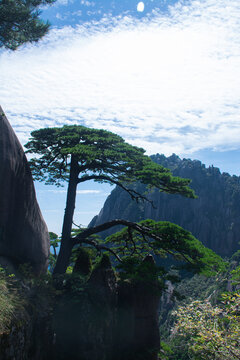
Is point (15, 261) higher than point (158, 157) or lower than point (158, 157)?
lower

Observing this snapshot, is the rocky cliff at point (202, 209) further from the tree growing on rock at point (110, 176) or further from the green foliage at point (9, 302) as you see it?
the green foliage at point (9, 302)

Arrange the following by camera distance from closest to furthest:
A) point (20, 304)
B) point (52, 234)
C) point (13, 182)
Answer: point (20, 304), point (13, 182), point (52, 234)

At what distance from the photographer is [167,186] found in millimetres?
13141

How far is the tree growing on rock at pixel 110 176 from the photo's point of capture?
37.9 ft

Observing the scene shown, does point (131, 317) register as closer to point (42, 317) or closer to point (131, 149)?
point (42, 317)

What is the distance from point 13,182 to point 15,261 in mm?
3064

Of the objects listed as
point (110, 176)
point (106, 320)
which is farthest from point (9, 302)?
point (110, 176)

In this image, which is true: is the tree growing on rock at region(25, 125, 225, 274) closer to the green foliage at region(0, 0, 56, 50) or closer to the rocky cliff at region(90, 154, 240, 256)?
the green foliage at region(0, 0, 56, 50)

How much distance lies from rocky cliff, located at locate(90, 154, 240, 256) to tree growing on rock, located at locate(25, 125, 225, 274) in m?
129

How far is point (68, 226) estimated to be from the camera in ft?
47.0

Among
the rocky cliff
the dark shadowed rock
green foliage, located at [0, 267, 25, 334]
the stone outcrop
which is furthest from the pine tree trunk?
the rocky cliff

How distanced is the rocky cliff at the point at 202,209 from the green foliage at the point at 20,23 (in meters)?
133

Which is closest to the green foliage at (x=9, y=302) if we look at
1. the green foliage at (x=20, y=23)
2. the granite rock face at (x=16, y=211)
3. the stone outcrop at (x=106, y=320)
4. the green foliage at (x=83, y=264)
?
the granite rock face at (x=16, y=211)

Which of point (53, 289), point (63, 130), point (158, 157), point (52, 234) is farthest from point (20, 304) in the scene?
point (158, 157)
